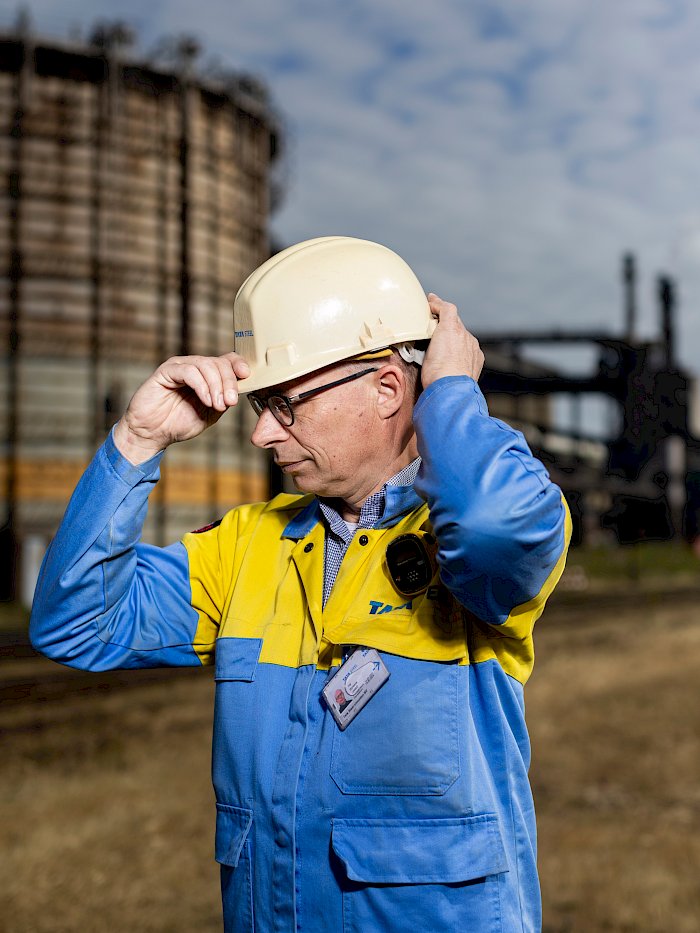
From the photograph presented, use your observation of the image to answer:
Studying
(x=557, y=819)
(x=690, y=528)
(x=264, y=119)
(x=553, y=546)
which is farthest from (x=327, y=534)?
(x=690, y=528)

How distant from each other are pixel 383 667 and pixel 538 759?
6311mm

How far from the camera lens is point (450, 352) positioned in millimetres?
1935

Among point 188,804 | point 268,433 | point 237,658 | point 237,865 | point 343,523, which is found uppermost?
point 268,433

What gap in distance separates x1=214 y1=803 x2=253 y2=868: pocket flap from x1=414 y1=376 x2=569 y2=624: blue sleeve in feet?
1.99

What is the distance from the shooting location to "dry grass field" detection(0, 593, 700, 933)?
16.3ft

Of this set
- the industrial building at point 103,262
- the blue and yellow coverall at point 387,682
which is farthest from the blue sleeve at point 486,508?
the industrial building at point 103,262

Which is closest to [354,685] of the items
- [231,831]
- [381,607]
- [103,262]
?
[381,607]

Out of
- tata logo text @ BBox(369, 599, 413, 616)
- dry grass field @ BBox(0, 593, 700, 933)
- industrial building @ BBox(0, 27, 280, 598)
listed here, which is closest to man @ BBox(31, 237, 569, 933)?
tata logo text @ BBox(369, 599, 413, 616)

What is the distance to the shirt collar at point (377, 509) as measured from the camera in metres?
2.03

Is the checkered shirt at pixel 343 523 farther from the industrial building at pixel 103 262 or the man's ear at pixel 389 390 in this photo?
the industrial building at pixel 103 262

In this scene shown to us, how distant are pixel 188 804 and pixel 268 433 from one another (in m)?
4.99

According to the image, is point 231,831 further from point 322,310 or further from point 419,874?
point 322,310

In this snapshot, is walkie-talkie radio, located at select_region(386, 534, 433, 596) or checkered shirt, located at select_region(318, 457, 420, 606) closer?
walkie-talkie radio, located at select_region(386, 534, 433, 596)

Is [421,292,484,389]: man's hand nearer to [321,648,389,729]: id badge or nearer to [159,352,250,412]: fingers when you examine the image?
[159,352,250,412]: fingers
